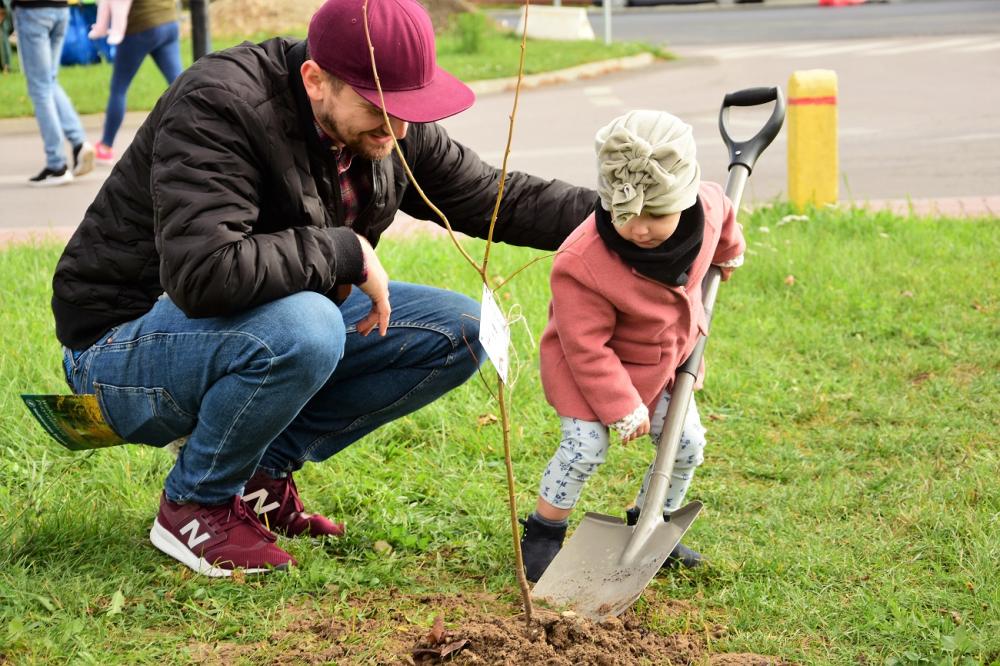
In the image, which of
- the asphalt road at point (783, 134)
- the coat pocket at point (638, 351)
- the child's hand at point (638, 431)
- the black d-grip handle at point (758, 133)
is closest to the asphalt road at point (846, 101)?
the asphalt road at point (783, 134)

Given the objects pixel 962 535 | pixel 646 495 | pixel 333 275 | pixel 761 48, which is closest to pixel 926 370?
pixel 962 535

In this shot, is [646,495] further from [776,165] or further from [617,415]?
[776,165]

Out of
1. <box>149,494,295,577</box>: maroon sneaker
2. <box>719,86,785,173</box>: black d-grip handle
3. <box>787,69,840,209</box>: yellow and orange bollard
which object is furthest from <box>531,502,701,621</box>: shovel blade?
<box>787,69,840,209</box>: yellow and orange bollard

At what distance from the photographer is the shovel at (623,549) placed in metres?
2.72

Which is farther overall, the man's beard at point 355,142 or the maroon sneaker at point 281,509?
the maroon sneaker at point 281,509

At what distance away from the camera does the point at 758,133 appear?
319 cm

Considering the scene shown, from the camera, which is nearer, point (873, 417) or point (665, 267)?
point (665, 267)

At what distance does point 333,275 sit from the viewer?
2.60 m

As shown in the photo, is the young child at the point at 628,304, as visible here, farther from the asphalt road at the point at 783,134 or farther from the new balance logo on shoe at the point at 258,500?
the asphalt road at the point at 783,134

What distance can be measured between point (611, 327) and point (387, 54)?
2.70ft

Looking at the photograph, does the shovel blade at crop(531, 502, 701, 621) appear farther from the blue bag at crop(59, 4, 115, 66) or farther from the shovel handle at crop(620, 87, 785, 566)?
the blue bag at crop(59, 4, 115, 66)

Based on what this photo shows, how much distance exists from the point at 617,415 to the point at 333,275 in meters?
0.73

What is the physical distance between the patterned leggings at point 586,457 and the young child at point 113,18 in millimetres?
5839

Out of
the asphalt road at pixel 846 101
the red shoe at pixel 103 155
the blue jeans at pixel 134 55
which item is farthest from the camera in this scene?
the red shoe at pixel 103 155
